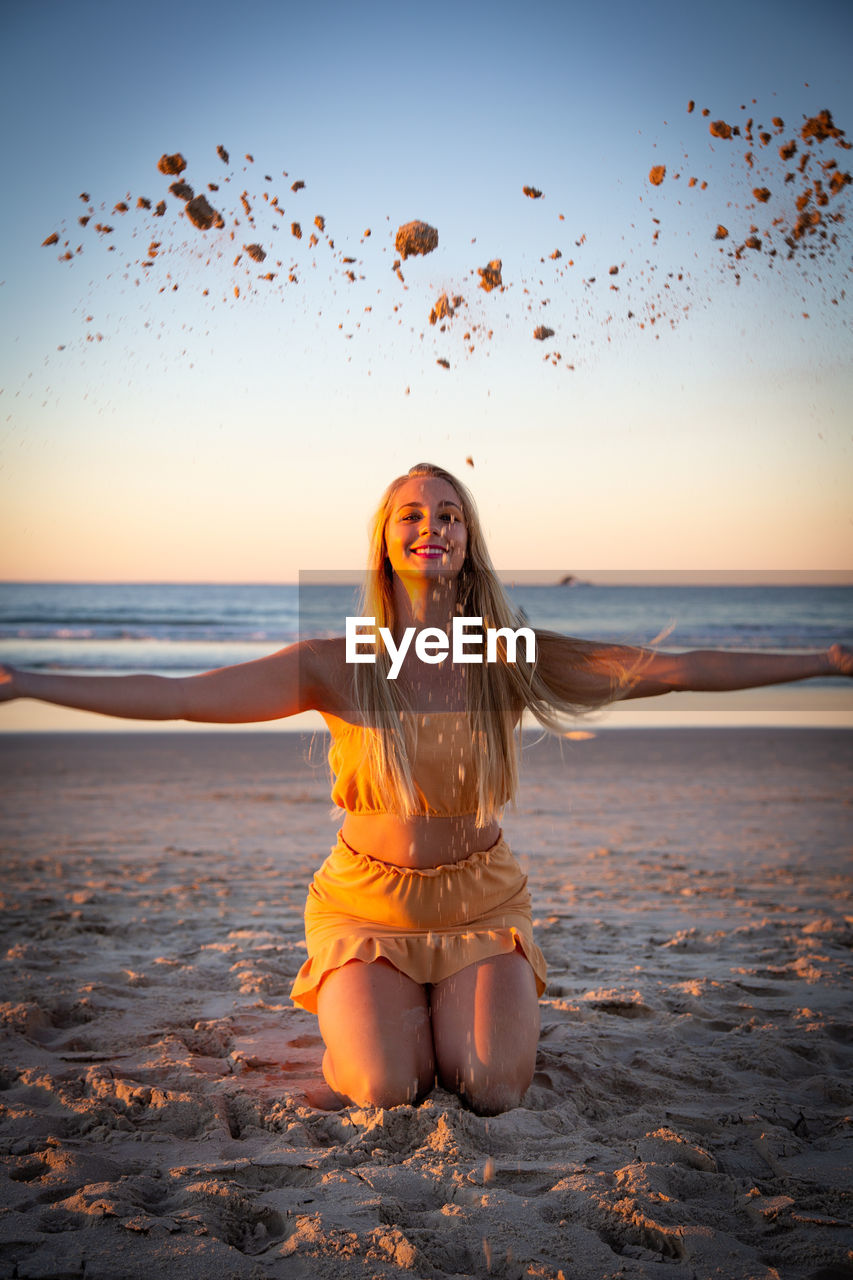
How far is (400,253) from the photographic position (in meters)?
3.86

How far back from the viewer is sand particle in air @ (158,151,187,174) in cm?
387

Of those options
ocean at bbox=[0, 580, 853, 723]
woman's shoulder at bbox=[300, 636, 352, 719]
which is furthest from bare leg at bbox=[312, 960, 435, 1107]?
ocean at bbox=[0, 580, 853, 723]

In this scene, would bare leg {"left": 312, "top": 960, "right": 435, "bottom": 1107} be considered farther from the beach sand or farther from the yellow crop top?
the yellow crop top

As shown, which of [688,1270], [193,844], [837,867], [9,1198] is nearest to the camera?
[688,1270]

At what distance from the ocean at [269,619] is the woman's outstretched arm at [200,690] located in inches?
315

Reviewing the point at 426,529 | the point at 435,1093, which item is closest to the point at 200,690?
the point at 426,529

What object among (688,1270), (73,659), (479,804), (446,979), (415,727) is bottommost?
(688,1270)

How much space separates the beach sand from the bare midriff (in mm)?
398

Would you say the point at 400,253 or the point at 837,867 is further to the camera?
the point at 837,867

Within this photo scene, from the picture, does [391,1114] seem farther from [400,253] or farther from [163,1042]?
[400,253]

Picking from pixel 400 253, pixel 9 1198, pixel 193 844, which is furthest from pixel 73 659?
pixel 9 1198

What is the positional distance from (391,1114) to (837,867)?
4267 mm

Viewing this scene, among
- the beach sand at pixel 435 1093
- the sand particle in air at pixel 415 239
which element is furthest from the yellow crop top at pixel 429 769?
the sand particle in air at pixel 415 239

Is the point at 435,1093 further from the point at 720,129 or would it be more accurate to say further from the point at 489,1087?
the point at 720,129
